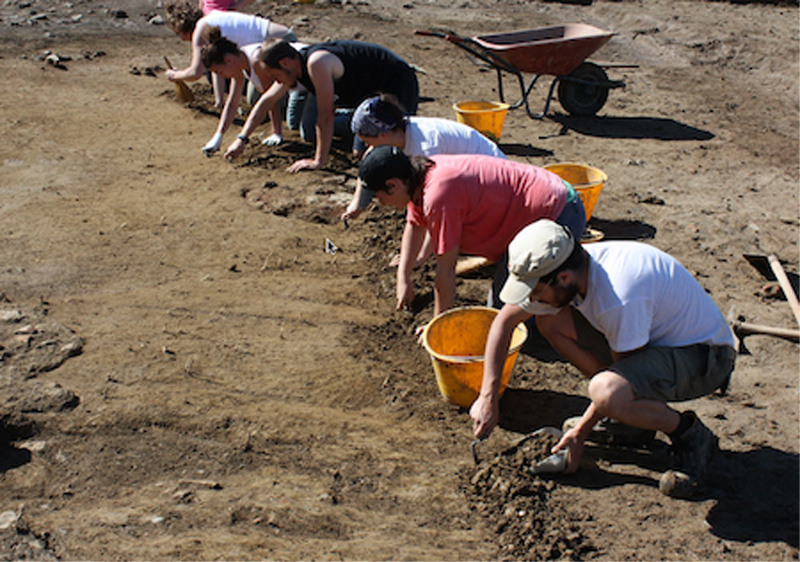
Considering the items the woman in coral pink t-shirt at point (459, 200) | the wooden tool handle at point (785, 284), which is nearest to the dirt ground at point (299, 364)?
the wooden tool handle at point (785, 284)

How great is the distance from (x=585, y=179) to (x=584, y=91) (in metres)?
2.79

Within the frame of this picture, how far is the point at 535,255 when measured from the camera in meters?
2.61

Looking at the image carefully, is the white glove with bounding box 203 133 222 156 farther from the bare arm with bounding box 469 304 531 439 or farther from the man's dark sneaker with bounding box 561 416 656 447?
the man's dark sneaker with bounding box 561 416 656 447

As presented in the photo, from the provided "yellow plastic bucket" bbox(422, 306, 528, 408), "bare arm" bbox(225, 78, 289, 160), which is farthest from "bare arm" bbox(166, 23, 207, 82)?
"yellow plastic bucket" bbox(422, 306, 528, 408)

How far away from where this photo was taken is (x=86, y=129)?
7223mm

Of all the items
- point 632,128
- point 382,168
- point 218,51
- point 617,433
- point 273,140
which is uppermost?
point 218,51

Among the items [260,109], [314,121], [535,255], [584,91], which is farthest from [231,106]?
[535,255]

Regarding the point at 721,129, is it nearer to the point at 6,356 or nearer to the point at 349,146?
the point at 349,146

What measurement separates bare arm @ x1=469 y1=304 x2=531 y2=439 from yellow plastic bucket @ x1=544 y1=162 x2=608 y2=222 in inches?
91.8

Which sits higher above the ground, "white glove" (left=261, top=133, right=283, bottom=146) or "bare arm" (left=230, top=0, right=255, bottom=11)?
"bare arm" (left=230, top=0, right=255, bottom=11)

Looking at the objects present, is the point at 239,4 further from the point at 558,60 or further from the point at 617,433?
the point at 617,433

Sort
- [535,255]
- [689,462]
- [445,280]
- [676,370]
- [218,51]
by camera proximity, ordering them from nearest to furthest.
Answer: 1. [535,255]
2. [676,370]
3. [689,462]
4. [445,280]
5. [218,51]

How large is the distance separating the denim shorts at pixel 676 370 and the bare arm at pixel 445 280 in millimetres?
981

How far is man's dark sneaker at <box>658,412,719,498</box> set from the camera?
2936 millimetres
